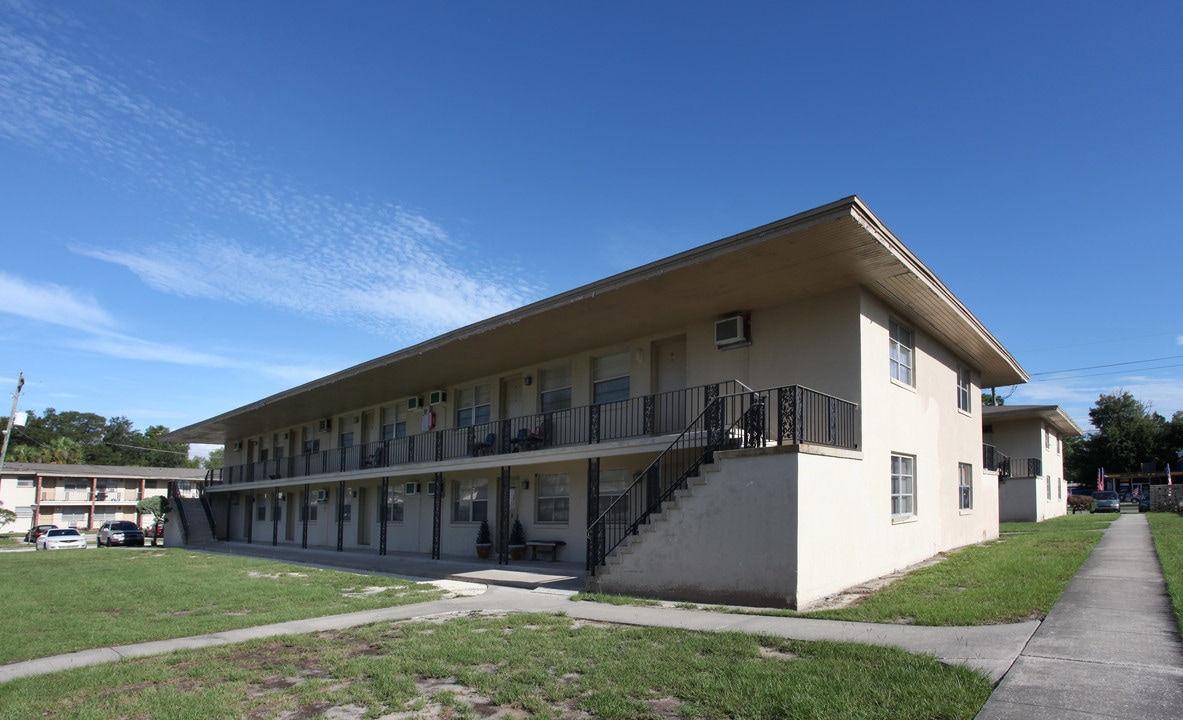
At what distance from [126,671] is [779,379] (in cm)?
1069

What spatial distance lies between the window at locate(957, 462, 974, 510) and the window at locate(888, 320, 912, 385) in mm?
4478

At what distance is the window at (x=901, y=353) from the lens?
14.7 meters

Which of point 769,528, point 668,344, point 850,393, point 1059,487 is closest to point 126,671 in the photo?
point 769,528

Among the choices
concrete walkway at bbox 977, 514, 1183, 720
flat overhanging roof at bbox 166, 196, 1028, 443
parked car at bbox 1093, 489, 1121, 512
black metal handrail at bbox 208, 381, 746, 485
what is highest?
flat overhanging roof at bbox 166, 196, 1028, 443

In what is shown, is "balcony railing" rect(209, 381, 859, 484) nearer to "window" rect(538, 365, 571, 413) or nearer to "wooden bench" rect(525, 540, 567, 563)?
"window" rect(538, 365, 571, 413)

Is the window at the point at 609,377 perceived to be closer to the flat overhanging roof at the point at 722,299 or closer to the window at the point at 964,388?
the flat overhanging roof at the point at 722,299

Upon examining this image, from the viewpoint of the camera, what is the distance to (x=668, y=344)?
1698 cm

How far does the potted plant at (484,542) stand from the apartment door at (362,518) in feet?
28.2

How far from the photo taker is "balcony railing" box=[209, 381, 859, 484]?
40.7ft

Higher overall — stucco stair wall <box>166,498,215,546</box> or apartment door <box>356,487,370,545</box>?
apartment door <box>356,487,370,545</box>

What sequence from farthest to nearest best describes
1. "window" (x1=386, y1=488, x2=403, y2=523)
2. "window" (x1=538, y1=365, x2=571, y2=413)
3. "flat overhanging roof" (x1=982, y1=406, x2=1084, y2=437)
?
1. "flat overhanging roof" (x1=982, y1=406, x2=1084, y2=437)
2. "window" (x1=386, y1=488, x2=403, y2=523)
3. "window" (x1=538, y1=365, x2=571, y2=413)

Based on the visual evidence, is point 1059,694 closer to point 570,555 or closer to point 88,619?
point 88,619

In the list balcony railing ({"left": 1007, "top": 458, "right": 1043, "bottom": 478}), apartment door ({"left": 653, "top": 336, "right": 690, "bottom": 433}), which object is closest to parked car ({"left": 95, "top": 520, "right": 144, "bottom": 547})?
apartment door ({"left": 653, "top": 336, "right": 690, "bottom": 433})

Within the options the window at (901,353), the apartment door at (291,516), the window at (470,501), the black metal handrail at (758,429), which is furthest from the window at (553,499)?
the apartment door at (291,516)
